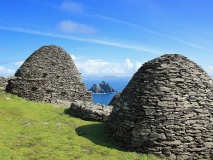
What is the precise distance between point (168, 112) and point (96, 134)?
4.93 m

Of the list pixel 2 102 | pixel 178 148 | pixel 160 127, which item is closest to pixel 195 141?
pixel 178 148

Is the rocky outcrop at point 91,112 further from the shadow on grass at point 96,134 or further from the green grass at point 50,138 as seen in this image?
the shadow on grass at point 96,134

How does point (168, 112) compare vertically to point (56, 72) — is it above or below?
below

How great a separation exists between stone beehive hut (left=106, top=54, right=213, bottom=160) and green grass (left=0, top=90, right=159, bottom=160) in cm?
90

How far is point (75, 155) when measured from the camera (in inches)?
501

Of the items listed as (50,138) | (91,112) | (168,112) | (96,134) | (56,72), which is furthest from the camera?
(56,72)

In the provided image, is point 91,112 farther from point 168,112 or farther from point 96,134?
point 168,112

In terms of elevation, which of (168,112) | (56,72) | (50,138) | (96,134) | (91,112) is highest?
(56,72)

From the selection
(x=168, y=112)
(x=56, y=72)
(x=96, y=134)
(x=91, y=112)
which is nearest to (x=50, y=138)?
(x=96, y=134)

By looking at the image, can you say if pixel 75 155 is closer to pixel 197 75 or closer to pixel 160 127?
pixel 160 127

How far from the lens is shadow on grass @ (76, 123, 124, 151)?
47.6ft

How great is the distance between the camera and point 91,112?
787 inches

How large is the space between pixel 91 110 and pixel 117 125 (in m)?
5.43

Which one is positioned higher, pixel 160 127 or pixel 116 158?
pixel 160 127
